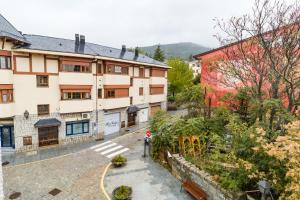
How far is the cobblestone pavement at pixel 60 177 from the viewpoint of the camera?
1223 cm

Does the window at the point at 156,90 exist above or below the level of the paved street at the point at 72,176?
above

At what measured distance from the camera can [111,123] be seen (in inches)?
1011

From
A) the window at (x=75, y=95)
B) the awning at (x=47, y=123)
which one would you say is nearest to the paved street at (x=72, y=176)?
the awning at (x=47, y=123)

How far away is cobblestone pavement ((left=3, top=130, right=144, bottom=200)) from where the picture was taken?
40.1 ft

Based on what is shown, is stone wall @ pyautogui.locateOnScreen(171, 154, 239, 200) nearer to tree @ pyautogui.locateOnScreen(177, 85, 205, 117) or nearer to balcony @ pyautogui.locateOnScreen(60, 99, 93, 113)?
tree @ pyautogui.locateOnScreen(177, 85, 205, 117)

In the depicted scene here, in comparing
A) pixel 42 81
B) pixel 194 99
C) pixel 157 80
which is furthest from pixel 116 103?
pixel 157 80

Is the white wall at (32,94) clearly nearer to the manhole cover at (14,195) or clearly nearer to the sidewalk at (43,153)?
the sidewalk at (43,153)

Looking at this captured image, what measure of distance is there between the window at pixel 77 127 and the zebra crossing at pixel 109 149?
2.75 meters

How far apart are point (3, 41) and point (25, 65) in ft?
8.17

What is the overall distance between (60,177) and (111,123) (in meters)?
11.8

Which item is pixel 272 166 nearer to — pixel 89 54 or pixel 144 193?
pixel 144 193

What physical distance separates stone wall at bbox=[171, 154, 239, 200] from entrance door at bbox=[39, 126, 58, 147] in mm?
13005

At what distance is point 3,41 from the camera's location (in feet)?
55.4

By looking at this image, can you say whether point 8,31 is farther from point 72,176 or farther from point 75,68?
point 72,176
